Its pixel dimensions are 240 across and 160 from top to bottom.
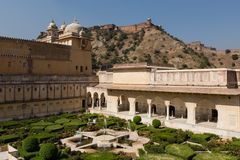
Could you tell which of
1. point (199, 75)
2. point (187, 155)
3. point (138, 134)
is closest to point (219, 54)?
point (199, 75)

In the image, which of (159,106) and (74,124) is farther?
(159,106)

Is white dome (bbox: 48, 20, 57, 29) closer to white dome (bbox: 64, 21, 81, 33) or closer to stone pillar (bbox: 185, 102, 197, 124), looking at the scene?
white dome (bbox: 64, 21, 81, 33)

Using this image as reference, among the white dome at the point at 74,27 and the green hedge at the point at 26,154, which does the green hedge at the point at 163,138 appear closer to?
the green hedge at the point at 26,154

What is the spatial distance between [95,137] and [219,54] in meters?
77.9

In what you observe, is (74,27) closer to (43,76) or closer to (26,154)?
(43,76)

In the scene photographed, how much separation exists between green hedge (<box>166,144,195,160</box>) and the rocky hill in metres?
53.4

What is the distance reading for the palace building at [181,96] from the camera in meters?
21.8

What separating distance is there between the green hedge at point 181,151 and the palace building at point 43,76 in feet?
61.2

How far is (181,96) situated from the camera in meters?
24.6

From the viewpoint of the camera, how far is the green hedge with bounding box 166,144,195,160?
49.4ft

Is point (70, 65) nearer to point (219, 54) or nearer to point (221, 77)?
point (221, 77)

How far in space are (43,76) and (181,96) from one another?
16336 millimetres

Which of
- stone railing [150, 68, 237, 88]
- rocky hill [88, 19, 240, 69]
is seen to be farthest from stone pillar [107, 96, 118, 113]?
rocky hill [88, 19, 240, 69]

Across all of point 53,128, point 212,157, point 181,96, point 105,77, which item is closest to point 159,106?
point 181,96
